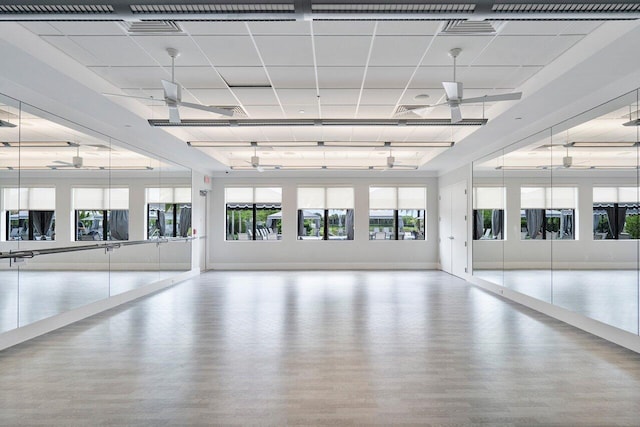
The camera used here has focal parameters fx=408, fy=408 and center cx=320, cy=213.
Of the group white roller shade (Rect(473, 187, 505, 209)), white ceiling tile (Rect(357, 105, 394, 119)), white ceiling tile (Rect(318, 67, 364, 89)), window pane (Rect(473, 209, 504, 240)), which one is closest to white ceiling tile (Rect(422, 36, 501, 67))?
white ceiling tile (Rect(318, 67, 364, 89))

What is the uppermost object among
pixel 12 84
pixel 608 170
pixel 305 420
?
pixel 12 84

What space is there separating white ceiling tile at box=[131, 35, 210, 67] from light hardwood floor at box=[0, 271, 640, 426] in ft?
10.4

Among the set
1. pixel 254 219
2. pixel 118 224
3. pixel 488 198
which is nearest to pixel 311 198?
pixel 254 219

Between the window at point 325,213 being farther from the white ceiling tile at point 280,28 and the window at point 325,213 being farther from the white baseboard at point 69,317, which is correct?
the white ceiling tile at point 280,28

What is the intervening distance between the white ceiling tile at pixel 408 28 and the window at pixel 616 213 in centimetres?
283

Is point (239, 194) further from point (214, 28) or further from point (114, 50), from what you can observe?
point (214, 28)

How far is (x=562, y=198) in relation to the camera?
224 inches

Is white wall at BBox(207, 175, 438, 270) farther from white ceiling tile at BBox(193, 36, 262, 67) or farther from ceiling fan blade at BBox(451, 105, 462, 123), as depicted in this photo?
white ceiling tile at BBox(193, 36, 262, 67)

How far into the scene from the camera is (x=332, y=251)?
39.3 ft

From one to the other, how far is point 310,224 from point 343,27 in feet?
28.3

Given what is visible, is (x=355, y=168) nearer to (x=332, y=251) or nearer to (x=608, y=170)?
(x=332, y=251)

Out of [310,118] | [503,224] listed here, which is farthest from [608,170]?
[310,118]

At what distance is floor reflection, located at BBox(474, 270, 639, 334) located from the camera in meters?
4.46

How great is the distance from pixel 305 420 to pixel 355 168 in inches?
335
